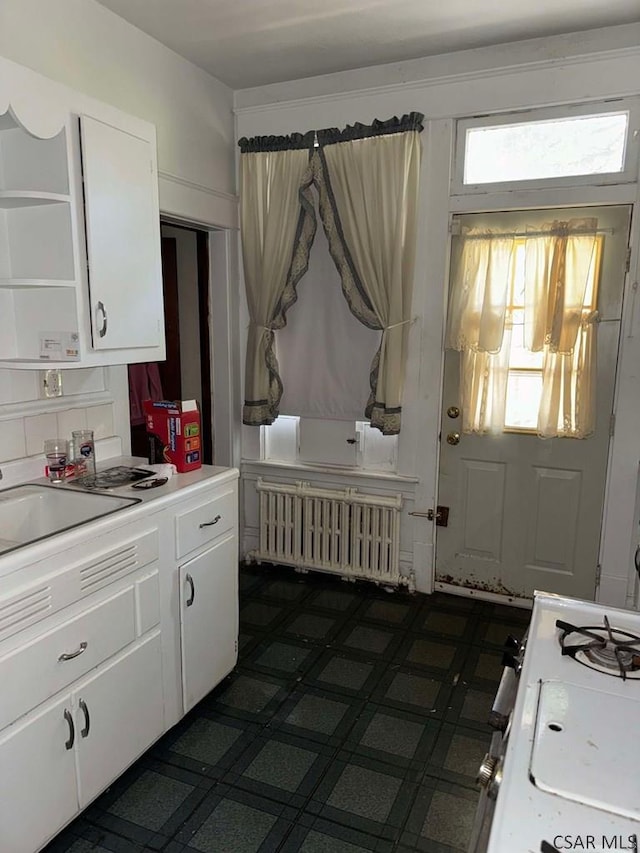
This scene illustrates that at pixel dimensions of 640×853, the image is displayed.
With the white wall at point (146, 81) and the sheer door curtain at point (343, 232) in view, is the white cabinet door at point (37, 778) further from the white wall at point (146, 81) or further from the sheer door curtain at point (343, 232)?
the white wall at point (146, 81)

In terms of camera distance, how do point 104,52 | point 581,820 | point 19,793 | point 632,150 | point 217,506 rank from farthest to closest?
point 632,150, point 104,52, point 217,506, point 19,793, point 581,820

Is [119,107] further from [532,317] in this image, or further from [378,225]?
[532,317]

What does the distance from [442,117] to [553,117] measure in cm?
53

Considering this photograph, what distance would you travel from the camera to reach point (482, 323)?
306 cm

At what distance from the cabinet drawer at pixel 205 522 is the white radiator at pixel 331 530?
3.58ft

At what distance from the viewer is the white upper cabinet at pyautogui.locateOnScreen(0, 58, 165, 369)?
1.99 metres

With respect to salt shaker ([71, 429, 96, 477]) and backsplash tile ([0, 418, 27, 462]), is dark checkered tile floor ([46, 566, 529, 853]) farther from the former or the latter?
backsplash tile ([0, 418, 27, 462])

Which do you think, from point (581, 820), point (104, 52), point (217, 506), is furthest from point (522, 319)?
point (581, 820)

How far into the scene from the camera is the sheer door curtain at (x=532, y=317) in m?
2.88

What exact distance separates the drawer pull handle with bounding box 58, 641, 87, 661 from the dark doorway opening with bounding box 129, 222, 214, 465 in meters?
2.00

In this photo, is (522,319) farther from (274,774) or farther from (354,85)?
(274,774)

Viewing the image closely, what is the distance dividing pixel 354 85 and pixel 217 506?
91.0 inches

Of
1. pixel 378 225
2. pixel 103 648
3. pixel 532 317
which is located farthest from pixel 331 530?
pixel 103 648

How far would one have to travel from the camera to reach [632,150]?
273cm
